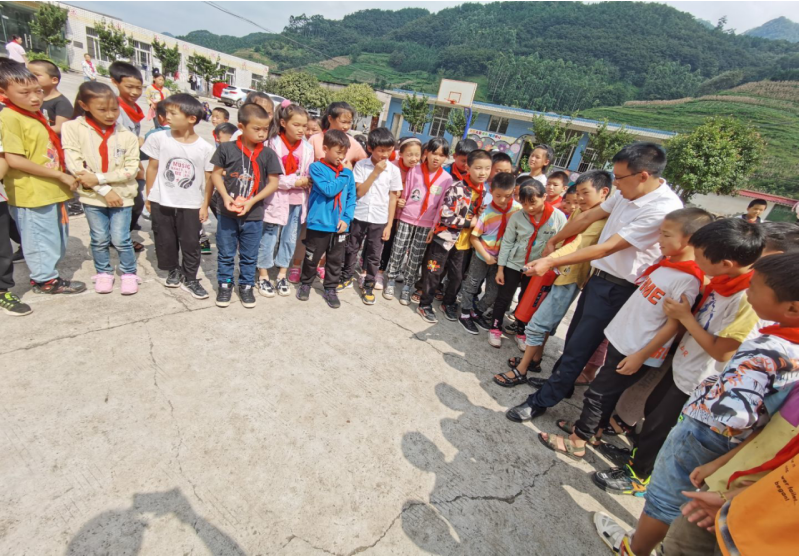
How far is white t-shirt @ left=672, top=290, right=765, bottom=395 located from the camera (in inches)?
65.2

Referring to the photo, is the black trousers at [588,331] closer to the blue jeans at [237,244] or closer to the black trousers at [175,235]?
the blue jeans at [237,244]

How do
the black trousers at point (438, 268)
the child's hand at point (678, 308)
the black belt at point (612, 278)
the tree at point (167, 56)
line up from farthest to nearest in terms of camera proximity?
the tree at point (167, 56)
the black trousers at point (438, 268)
the black belt at point (612, 278)
the child's hand at point (678, 308)

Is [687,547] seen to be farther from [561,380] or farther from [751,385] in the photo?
[561,380]

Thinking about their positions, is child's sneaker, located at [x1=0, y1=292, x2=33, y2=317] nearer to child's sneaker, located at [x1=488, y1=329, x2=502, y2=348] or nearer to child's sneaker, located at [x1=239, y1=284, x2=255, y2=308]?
child's sneaker, located at [x1=239, y1=284, x2=255, y2=308]

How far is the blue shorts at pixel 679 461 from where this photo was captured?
55.5 inches

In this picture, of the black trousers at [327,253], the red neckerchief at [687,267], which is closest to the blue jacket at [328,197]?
the black trousers at [327,253]

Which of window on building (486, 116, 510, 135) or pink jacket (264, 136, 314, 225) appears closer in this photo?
pink jacket (264, 136, 314, 225)

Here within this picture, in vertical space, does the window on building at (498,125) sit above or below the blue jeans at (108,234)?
above

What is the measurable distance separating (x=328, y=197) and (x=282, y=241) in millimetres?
712

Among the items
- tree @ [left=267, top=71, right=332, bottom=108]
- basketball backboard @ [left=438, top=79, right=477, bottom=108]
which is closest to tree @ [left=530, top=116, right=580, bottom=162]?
basketball backboard @ [left=438, top=79, right=477, bottom=108]

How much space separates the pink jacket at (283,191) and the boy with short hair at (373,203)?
49cm

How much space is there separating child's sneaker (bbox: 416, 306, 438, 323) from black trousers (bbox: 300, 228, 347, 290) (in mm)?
866

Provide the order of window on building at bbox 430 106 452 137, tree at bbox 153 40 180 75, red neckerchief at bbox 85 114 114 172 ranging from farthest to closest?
window on building at bbox 430 106 452 137 < tree at bbox 153 40 180 75 < red neckerchief at bbox 85 114 114 172

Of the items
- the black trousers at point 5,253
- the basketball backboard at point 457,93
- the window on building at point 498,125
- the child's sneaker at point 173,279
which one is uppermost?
the basketball backboard at point 457,93
